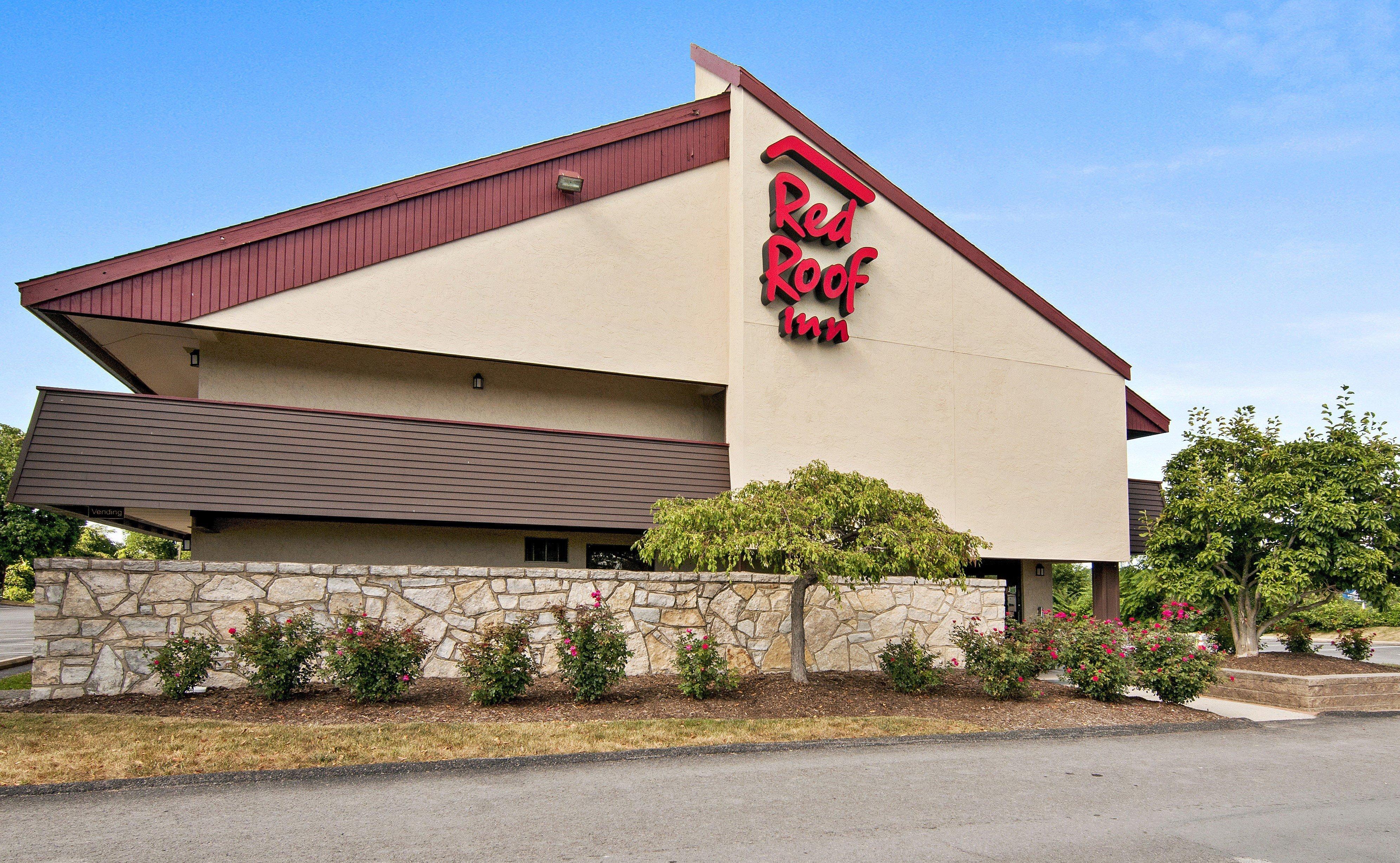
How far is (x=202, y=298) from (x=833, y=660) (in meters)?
10.6

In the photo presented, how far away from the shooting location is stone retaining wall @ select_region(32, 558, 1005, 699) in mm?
10617

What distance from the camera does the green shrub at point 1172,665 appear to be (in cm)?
1279

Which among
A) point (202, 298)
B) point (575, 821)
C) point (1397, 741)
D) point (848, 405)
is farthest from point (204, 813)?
point (1397, 741)

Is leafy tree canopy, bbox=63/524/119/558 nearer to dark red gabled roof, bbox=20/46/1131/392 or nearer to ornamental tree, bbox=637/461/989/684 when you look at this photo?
dark red gabled roof, bbox=20/46/1131/392

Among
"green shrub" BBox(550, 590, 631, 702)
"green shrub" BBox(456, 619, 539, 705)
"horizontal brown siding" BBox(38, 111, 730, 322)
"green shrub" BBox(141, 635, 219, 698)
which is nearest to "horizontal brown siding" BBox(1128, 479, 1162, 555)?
"horizontal brown siding" BBox(38, 111, 730, 322)

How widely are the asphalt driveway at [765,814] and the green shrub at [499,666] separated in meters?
2.39

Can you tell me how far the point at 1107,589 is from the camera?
744 inches

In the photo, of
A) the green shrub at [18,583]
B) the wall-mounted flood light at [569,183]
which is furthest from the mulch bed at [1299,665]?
the green shrub at [18,583]

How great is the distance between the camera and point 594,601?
1245 centimetres

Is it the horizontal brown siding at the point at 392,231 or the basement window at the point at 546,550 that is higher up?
the horizontal brown siding at the point at 392,231

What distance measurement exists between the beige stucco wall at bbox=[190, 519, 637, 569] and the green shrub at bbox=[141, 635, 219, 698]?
329cm

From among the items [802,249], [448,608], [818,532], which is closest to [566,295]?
[802,249]

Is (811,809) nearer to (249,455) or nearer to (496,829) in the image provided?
(496,829)

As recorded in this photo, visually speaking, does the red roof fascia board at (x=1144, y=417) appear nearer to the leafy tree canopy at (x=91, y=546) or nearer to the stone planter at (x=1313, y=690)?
the stone planter at (x=1313, y=690)
